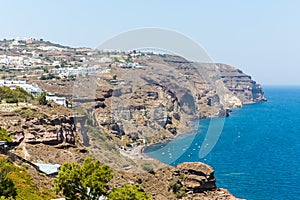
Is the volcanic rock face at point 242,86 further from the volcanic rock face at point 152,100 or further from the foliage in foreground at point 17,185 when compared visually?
the foliage in foreground at point 17,185

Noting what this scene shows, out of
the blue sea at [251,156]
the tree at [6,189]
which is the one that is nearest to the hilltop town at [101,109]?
the blue sea at [251,156]

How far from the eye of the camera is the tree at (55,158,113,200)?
34.8 feet

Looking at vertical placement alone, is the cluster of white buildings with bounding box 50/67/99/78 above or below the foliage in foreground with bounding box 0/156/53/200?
above

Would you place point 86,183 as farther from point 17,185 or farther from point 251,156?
point 251,156

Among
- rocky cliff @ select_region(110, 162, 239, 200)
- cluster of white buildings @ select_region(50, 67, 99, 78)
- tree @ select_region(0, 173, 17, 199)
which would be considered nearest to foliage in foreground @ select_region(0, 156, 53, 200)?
tree @ select_region(0, 173, 17, 199)

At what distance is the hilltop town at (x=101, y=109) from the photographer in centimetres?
2441

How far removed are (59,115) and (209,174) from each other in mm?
12800

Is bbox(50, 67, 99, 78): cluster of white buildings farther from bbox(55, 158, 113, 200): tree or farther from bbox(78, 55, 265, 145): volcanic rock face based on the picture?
bbox(55, 158, 113, 200): tree

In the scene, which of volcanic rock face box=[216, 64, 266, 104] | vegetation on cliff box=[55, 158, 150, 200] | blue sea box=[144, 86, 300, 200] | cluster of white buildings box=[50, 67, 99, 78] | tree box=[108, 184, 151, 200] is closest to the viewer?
tree box=[108, 184, 151, 200]

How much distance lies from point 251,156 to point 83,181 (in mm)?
38113

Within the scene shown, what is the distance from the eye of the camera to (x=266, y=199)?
98.3 ft

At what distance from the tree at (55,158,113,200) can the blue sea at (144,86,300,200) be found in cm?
2247

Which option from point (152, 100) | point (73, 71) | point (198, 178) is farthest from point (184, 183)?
point (73, 71)

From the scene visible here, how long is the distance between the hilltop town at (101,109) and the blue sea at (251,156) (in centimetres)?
353
